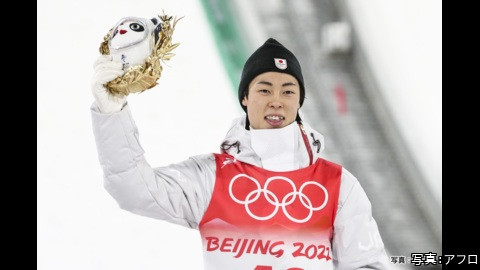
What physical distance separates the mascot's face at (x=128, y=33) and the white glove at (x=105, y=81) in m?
0.05

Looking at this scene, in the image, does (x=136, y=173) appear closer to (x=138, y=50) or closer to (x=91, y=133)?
(x=138, y=50)

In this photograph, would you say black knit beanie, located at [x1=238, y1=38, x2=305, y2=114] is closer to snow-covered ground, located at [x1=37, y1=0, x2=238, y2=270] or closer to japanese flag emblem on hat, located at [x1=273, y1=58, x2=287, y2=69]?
japanese flag emblem on hat, located at [x1=273, y1=58, x2=287, y2=69]

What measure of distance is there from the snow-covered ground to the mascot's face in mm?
773

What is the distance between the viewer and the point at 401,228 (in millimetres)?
3271

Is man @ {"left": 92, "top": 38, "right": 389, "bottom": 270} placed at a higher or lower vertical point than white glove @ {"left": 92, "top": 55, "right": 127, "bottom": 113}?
lower

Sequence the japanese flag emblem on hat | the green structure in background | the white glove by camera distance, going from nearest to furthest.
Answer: the white glove
the japanese flag emblem on hat
the green structure in background

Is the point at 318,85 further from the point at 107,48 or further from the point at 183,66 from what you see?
the point at 107,48

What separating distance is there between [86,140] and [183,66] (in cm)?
49

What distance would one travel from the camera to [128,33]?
2.21m

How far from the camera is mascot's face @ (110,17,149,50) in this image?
219cm

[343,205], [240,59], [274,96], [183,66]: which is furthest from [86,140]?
[343,205]

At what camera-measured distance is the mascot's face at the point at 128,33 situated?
219cm

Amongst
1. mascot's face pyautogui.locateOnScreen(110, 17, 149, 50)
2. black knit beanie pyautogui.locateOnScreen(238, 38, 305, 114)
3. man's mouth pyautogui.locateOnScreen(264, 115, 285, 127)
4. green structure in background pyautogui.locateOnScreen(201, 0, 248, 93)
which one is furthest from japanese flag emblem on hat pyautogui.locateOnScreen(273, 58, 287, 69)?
green structure in background pyautogui.locateOnScreen(201, 0, 248, 93)

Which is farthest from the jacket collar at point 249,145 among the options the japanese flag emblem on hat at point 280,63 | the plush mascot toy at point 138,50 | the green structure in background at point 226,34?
the green structure in background at point 226,34
